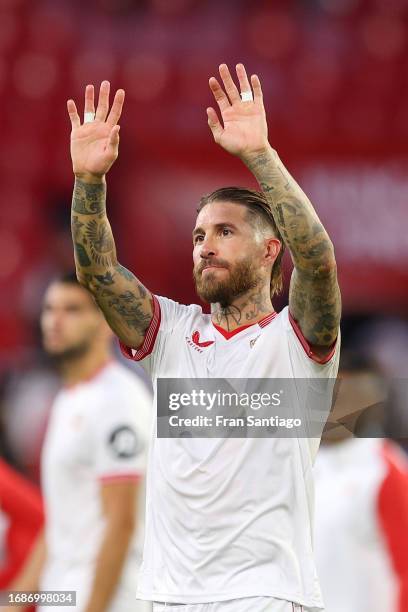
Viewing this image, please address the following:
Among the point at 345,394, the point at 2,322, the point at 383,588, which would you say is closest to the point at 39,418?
the point at 2,322

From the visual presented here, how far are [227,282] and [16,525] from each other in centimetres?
253

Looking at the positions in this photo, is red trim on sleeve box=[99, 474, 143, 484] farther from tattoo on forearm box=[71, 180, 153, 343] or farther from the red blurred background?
the red blurred background

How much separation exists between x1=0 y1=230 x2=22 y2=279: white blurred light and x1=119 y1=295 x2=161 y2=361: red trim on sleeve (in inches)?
246

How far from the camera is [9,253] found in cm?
923

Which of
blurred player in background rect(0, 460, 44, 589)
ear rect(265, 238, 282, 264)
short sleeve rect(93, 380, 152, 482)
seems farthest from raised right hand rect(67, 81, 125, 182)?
blurred player in background rect(0, 460, 44, 589)

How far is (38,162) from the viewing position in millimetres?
9656

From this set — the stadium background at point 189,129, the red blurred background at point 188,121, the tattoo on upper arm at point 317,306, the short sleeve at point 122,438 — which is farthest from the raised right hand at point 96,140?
the red blurred background at point 188,121

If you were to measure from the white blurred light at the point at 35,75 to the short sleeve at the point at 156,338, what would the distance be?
732 centimetres

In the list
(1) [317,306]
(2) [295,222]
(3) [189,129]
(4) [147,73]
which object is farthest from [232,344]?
(4) [147,73]

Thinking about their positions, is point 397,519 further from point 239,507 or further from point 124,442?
point 239,507

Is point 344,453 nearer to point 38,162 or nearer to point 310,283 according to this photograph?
point 310,283

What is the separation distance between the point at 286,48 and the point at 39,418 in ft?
14.2

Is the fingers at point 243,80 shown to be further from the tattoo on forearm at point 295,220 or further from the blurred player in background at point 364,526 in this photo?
the blurred player in background at point 364,526

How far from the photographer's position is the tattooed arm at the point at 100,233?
9.74 ft
